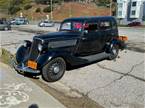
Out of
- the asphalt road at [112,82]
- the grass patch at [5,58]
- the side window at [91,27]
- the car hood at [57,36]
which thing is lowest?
the asphalt road at [112,82]

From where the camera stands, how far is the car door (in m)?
8.55

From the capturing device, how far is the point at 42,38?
24.5 ft

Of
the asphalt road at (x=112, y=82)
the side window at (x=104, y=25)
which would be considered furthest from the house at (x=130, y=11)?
the asphalt road at (x=112, y=82)

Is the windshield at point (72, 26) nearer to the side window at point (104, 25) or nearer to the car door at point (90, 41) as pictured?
the car door at point (90, 41)

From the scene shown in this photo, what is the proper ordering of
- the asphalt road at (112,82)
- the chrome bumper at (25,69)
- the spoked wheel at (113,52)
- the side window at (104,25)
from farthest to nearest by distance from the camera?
the spoked wheel at (113,52) → the side window at (104,25) → the chrome bumper at (25,69) → the asphalt road at (112,82)

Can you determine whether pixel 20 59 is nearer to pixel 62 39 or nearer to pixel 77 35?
pixel 62 39

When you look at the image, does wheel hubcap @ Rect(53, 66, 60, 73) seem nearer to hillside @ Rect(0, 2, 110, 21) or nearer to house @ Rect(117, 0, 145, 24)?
house @ Rect(117, 0, 145, 24)

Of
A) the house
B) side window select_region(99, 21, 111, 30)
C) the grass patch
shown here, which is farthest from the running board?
the house

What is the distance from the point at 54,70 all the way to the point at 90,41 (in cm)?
209

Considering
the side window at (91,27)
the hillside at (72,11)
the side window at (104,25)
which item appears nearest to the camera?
the side window at (91,27)

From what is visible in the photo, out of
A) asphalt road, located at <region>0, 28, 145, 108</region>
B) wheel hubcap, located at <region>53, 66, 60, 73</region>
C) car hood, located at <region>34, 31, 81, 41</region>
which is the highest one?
car hood, located at <region>34, 31, 81, 41</region>

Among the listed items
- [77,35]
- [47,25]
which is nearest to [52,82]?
[77,35]

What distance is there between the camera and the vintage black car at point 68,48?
735 centimetres

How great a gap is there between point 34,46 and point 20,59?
0.78m
